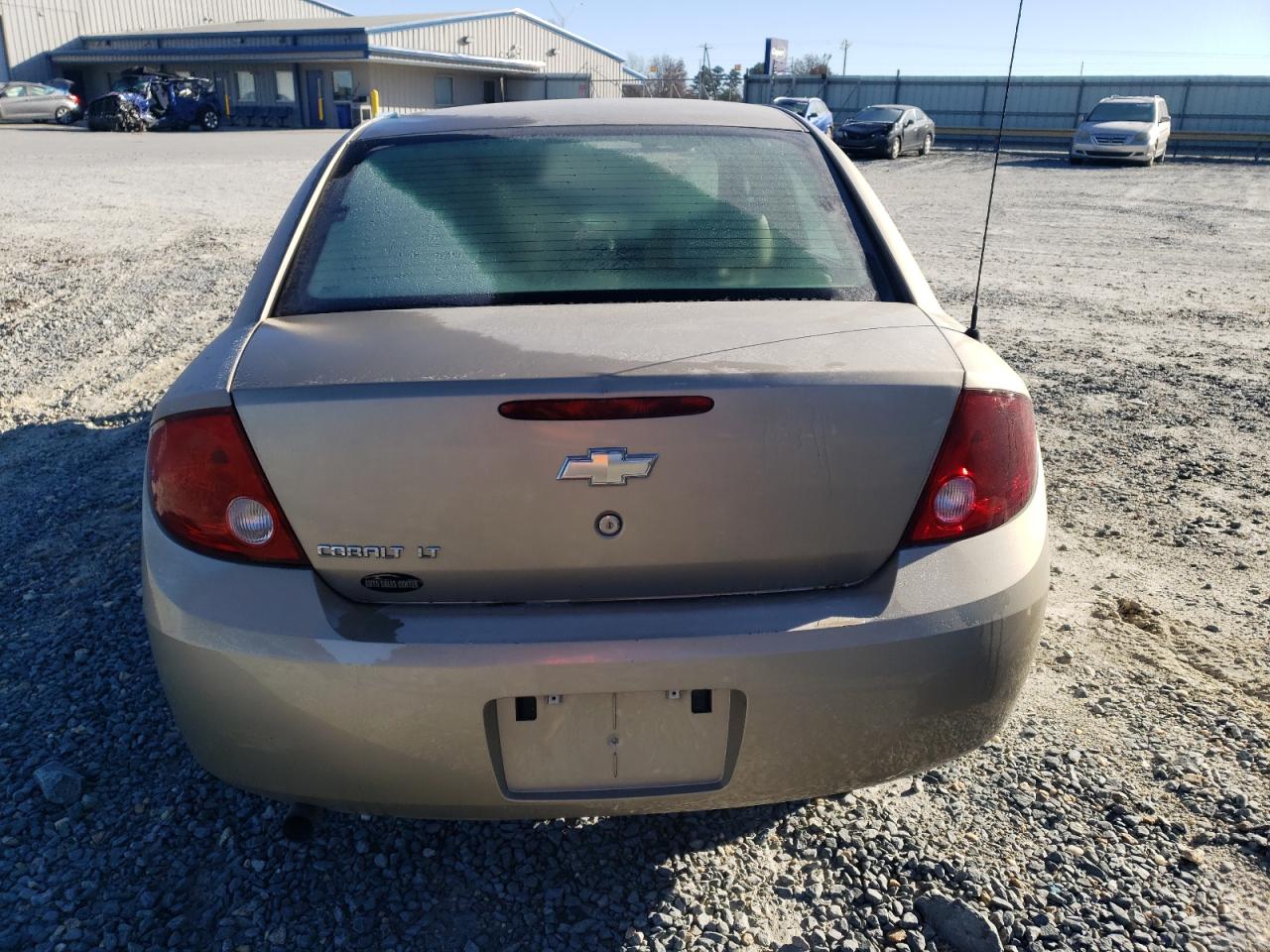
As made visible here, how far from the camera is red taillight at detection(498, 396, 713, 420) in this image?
176 cm

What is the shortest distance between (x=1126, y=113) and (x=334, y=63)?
30.0 meters

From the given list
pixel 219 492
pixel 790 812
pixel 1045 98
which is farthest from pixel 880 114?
pixel 219 492

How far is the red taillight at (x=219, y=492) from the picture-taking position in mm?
1826

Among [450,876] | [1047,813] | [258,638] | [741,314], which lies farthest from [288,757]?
[1047,813]

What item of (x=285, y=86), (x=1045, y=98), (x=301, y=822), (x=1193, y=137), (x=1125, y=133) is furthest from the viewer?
(x=285, y=86)

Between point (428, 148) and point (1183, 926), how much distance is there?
2.59 meters

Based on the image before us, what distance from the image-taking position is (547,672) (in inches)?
68.6

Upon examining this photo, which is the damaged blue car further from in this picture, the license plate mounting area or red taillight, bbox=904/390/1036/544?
red taillight, bbox=904/390/1036/544

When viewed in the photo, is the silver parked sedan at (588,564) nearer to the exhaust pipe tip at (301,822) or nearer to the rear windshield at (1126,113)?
the exhaust pipe tip at (301,822)

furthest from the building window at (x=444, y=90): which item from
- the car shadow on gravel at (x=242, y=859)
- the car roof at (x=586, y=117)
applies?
the car shadow on gravel at (x=242, y=859)

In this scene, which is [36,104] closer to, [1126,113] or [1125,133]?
[1125,133]

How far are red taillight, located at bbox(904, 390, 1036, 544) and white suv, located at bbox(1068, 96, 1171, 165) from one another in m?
26.2

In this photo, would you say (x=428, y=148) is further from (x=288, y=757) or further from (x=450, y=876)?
(x=450, y=876)

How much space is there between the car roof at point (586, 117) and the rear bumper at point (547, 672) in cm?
152
